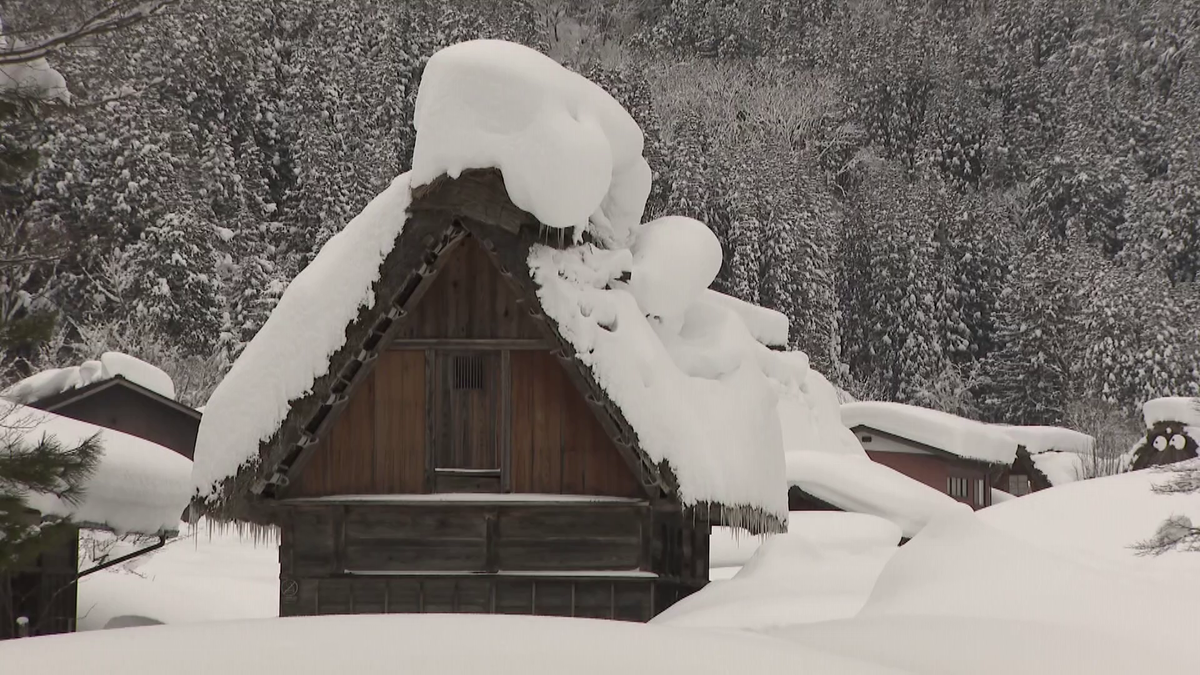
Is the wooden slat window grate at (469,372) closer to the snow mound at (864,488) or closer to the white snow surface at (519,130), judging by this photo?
the white snow surface at (519,130)

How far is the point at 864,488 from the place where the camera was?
23.5m

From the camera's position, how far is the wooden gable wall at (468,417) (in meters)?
12.0

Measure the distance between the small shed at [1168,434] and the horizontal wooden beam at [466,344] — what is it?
28.6m

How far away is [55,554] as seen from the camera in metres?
17.3

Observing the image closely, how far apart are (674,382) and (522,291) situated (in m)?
1.75

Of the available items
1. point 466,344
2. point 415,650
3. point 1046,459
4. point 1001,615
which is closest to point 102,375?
point 466,344

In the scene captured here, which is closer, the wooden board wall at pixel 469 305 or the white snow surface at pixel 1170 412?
the wooden board wall at pixel 469 305

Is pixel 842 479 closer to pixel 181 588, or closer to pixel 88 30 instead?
pixel 181 588

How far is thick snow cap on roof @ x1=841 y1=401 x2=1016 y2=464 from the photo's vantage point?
40.5m

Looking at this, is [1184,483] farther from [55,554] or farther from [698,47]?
[698,47]

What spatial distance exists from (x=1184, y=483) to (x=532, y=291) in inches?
234

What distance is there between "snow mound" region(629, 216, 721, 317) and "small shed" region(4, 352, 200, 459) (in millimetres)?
19026

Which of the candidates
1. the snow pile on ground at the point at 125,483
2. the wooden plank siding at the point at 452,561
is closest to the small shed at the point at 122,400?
the snow pile on ground at the point at 125,483

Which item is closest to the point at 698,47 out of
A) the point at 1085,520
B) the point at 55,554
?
the point at 1085,520
